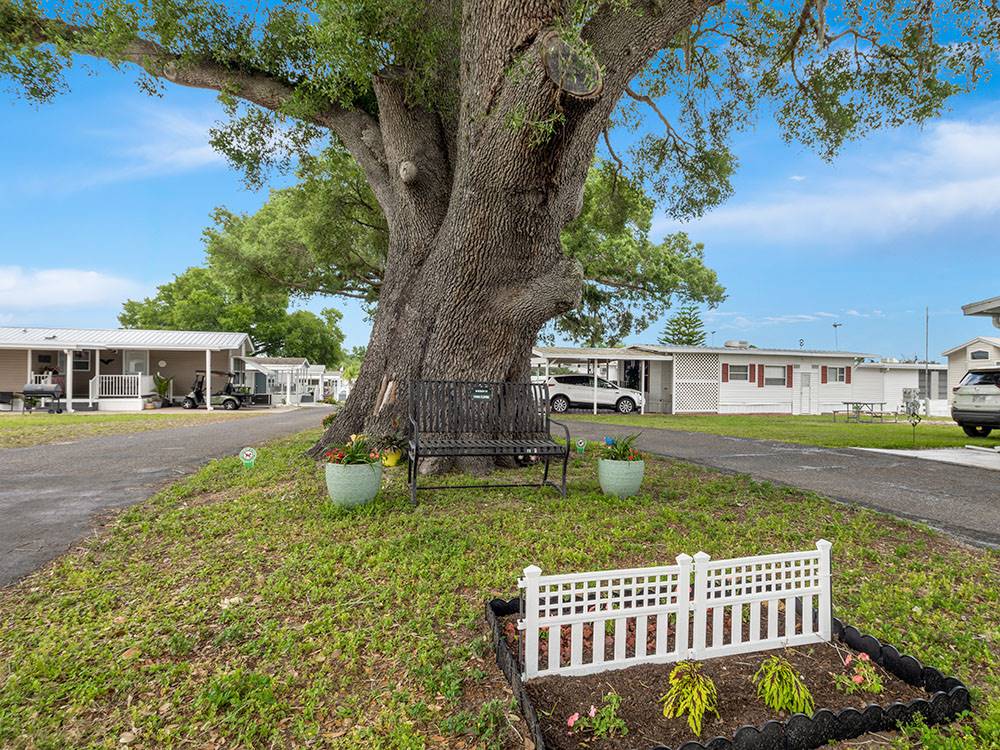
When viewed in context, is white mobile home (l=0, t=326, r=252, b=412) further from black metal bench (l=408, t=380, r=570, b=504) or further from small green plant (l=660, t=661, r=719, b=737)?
small green plant (l=660, t=661, r=719, b=737)

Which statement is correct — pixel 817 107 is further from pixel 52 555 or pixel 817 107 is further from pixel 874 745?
pixel 52 555

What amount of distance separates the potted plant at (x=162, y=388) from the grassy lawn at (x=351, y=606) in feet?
69.5

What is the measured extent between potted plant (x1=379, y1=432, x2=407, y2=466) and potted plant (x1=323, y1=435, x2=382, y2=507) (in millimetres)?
1192

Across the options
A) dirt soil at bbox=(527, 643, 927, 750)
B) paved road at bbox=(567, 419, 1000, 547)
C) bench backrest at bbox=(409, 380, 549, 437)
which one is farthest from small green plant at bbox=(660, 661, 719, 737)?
bench backrest at bbox=(409, 380, 549, 437)

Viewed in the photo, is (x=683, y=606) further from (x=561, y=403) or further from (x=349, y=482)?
(x=561, y=403)

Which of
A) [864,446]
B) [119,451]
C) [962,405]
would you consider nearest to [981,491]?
[864,446]

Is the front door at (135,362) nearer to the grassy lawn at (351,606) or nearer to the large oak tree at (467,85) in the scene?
the large oak tree at (467,85)

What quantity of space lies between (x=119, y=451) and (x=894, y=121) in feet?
44.8

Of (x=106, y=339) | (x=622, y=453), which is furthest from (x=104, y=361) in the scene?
(x=622, y=453)

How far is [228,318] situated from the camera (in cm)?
3862

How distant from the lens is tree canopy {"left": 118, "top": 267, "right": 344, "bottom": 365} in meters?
38.5

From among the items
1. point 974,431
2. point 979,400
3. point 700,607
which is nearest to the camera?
point 700,607

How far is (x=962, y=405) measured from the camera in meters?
11.3

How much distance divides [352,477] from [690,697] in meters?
3.01
